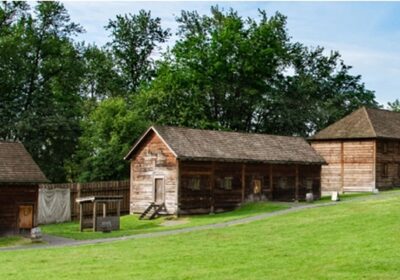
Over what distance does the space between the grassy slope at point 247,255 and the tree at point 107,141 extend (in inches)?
928

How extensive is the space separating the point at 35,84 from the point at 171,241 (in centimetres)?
4023

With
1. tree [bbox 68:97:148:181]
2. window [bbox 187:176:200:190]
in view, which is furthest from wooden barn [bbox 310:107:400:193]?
window [bbox 187:176:200:190]

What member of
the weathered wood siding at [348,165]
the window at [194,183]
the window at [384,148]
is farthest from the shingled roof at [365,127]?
the window at [194,183]

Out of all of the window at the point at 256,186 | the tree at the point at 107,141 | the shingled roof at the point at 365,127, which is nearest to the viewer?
the window at the point at 256,186

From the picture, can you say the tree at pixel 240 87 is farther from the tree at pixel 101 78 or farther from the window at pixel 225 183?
the window at pixel 225 183

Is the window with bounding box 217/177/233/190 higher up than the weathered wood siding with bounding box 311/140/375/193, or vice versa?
the weathered wood siding with bounding box 311/140/375/193

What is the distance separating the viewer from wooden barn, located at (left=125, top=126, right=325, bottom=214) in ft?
136

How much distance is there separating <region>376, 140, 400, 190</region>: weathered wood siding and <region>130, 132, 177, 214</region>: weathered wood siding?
20765 mm

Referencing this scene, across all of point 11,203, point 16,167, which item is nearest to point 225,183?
point 16,167

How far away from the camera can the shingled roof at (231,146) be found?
42.2 meters

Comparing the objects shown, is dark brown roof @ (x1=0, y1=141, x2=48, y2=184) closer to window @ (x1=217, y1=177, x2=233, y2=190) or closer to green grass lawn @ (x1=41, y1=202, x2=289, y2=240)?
A: green grass lawn @ (x1=41, y1=202, x2=289, y2=240)

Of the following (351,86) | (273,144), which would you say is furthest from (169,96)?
(351,86)

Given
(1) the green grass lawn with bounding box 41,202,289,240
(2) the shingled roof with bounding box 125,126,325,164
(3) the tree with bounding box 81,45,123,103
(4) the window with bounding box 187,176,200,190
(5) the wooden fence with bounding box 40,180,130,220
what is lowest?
(1) the green grass lawn with bounding box 41,202,289,240

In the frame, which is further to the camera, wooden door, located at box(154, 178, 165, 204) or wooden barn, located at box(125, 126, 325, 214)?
wooden door, located at box(154, 178, 165, 204)
